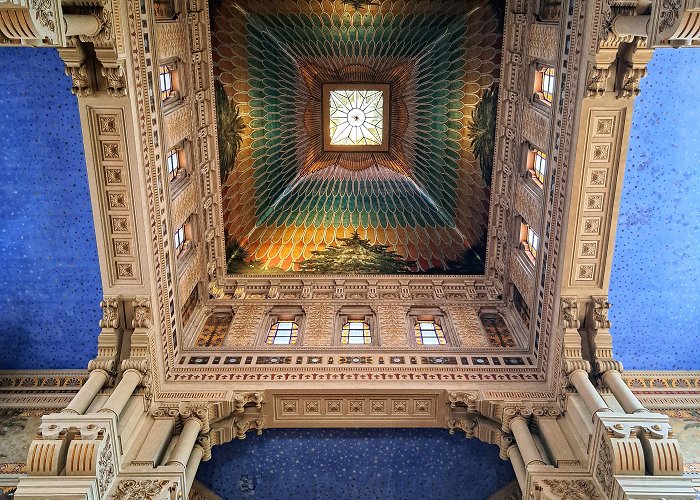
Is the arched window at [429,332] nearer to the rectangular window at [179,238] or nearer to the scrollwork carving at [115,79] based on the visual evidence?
the rectangular window at [179,238]

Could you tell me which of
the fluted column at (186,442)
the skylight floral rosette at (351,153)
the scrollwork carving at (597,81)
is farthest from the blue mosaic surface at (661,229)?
the fluted column at (186,442)

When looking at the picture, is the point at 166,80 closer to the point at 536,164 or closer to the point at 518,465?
the point at 536,164

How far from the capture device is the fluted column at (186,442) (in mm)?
9750

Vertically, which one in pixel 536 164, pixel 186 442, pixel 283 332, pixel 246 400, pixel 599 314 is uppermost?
pixel 536 164

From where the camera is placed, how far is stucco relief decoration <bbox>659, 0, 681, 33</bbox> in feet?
23.0

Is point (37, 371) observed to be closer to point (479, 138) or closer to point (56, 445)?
point (56, 445)

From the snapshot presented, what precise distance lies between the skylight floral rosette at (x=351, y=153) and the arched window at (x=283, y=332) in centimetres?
168

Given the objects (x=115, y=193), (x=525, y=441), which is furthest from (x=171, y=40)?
(x=525, y=441)

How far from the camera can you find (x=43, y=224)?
11500 millimetres

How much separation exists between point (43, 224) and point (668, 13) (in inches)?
440

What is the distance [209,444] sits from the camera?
10.8 meters

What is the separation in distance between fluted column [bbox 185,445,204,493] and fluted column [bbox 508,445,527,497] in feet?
18.5

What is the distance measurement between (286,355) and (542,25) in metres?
8.50

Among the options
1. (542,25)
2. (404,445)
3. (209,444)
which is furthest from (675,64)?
(209,444)
